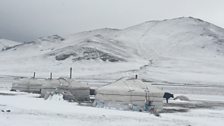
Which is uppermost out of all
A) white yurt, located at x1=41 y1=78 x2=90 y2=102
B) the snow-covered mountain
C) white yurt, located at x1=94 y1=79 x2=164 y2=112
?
the snow-covered mountain

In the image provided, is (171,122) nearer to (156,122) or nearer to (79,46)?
(156,122)

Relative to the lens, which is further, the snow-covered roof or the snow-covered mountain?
the snow-covered mountain

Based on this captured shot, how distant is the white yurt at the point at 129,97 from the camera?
35812mm

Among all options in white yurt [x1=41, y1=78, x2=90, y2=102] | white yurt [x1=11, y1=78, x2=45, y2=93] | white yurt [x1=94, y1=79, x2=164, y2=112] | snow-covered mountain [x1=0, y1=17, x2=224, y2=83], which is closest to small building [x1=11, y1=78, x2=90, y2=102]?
white yurt [x1=41, y1=78, x2=90, y2=102]

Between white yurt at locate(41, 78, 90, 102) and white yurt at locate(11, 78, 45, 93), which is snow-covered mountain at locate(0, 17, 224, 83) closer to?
white yurt at locate(11, 78, 45, 93)

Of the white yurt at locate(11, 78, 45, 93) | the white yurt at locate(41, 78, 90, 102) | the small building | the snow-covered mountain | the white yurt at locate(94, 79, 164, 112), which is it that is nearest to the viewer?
the white yurt at locate(94, 79, 164, 112)

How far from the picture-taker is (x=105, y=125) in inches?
864

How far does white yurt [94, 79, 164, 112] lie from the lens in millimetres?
Result: 35812

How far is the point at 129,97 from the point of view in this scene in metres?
35.8

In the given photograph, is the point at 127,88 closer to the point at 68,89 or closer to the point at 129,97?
the point at 129,97

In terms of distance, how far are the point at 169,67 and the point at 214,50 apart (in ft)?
174

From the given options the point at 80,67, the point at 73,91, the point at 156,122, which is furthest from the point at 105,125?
the point at 80,67

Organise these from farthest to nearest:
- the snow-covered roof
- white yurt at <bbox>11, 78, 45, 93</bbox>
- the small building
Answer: white yurt at <bbox>11, 78, 45, 93</bbox>, the small building, the snow-covered roof

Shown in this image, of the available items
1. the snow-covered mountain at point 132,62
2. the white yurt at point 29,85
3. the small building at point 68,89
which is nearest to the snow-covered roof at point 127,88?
the small building at point 68,89
